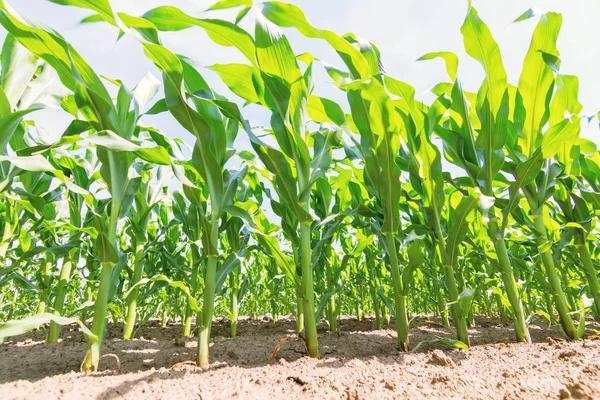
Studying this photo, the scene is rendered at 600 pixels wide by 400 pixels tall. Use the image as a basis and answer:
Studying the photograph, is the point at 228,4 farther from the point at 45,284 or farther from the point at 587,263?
the point at 587,263

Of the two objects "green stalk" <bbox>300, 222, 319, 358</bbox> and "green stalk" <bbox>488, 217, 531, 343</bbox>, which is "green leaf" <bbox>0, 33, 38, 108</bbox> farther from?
"green stalk" <bbox>488, 217, 531, 343</bbox>

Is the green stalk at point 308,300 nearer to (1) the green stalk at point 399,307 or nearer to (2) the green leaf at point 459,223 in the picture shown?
(1) the green stalk at point 399,307

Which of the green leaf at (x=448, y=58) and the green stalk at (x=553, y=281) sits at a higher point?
the green leaf at (x=448, y=58)

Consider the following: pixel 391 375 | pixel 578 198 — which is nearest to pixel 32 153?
pixel 391 375

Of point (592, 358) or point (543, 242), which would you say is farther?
point (543, 242)

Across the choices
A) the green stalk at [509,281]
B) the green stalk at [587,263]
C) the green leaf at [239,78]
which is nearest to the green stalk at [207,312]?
the green leaf at [239,78]

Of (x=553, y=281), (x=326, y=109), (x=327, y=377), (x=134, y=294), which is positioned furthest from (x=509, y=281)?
(x=134, y=294)

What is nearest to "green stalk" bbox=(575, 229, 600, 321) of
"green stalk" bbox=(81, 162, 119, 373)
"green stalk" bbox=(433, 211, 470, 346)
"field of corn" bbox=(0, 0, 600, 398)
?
"field of corn" bbox=(0, 0, 600, 398)

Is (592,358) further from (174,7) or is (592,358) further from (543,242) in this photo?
(174,7)

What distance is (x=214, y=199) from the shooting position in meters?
1.53

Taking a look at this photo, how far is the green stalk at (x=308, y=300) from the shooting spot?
1527mm

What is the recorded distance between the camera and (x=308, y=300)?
60.9 inches

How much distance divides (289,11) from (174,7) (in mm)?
489

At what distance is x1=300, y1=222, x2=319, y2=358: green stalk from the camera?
1527mm
